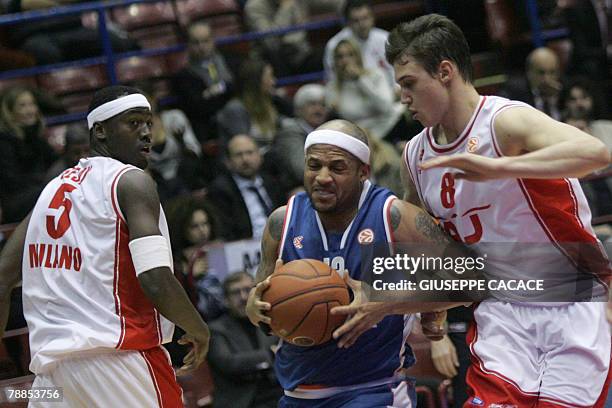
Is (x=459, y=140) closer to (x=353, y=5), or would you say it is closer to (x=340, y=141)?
(x=340, y=141)

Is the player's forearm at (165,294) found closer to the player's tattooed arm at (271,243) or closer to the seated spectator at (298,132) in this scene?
the player's tattooed arm at (271,243)

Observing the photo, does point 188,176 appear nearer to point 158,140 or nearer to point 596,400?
point 158,140

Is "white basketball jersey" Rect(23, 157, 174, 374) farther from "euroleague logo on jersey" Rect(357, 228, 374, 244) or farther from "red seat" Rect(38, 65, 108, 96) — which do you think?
"red seat" Rect(38, 65, 108, 96)

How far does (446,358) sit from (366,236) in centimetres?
161

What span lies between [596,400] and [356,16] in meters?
7.00

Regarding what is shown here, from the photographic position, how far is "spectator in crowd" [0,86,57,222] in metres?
8.38

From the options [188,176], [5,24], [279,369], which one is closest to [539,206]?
[279,369]

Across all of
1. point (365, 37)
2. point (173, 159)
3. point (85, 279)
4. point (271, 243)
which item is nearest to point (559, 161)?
point (271, 243)

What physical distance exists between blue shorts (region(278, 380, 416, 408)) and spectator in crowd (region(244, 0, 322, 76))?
717 centimetres

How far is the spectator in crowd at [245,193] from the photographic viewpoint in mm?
8492

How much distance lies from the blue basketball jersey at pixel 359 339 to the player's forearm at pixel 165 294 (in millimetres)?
520

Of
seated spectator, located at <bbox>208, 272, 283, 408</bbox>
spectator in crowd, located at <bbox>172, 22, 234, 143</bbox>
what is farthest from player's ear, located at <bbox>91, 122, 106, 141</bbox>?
spectator in crowd, located at <bbox>172, 22, 234, 143</bbox>

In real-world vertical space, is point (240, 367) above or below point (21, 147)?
below

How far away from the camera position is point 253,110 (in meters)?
9.71
